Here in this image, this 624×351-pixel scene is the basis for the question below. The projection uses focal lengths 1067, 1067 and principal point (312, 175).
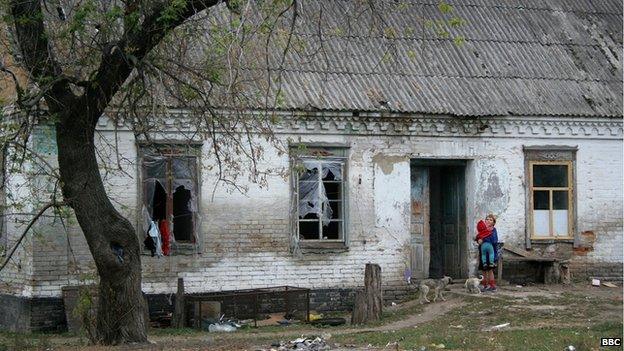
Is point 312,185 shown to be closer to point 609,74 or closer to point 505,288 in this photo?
point 505,288

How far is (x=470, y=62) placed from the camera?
826 inches

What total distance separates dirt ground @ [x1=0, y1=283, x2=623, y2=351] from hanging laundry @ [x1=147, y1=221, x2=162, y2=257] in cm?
163

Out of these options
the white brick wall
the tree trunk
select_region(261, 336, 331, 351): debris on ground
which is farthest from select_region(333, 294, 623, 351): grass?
the tree trunk

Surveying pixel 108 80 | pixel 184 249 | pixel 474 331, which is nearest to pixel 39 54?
pixel 108 80

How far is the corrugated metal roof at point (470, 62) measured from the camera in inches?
768

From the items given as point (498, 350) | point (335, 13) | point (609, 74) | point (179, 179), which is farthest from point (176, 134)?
point (609, 74)

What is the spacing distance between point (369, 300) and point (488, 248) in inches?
119

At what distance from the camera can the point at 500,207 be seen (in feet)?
66.0

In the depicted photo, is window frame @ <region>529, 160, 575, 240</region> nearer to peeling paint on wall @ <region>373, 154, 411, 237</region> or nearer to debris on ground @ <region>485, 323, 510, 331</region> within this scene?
peeling paint on wall @ <region>373, 154, 411, 237</region>

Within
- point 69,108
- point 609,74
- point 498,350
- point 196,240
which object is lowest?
Result: point 498,350

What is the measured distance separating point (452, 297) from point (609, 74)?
6.12m

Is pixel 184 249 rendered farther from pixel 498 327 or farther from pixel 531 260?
pixel 531 260

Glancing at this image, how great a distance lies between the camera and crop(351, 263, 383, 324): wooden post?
17.5 m

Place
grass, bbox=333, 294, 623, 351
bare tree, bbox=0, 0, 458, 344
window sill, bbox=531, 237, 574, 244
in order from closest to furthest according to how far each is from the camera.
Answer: bare tree, bbox=0, 0, 458, 344, grass, bbox=333, 294, 623, 351, window sill, bbox=531, 237, 574, 244
